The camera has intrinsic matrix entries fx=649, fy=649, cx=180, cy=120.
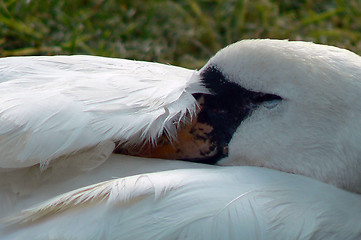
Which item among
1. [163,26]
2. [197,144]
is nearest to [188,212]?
[197,144]

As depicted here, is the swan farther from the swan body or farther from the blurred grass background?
the blurred grass background

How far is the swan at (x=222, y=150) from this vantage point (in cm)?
115

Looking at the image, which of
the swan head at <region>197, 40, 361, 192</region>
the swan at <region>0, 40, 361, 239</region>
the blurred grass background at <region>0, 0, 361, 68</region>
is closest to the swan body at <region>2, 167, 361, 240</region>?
the swan at <region>0, 40, 361, 239</region>

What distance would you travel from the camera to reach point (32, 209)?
1.18m

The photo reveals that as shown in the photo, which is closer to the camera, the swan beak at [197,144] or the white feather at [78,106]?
the white feather at [78,106]

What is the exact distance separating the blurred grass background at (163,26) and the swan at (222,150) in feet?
3.29

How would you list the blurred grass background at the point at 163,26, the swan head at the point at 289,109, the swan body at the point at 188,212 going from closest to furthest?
the swan body at the point at 188,212, the swan head at the point at 289,109, the blurred grass background at the point at 163,26

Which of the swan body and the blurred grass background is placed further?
the blurred grass background

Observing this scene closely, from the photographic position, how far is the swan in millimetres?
1154

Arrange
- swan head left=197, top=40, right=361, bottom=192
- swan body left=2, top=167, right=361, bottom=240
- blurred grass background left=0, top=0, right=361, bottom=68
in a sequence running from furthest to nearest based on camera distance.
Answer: blurred grass background left=0, top=0, right=361, bottom=68
swan head left=197, top=40, right=361, bottom=192
swan body left=2, top=167, right=361, bottom=240

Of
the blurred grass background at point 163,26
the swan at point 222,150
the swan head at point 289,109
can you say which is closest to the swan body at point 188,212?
the swan at point 222,150

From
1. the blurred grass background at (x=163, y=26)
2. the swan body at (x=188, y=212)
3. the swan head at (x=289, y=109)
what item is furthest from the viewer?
the blurred grass background at (x=163, y=26)

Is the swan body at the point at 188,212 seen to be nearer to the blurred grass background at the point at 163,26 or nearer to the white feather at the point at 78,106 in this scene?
the white feather at the point at 78,106

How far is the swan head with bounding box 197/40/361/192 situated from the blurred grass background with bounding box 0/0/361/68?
1.08m
